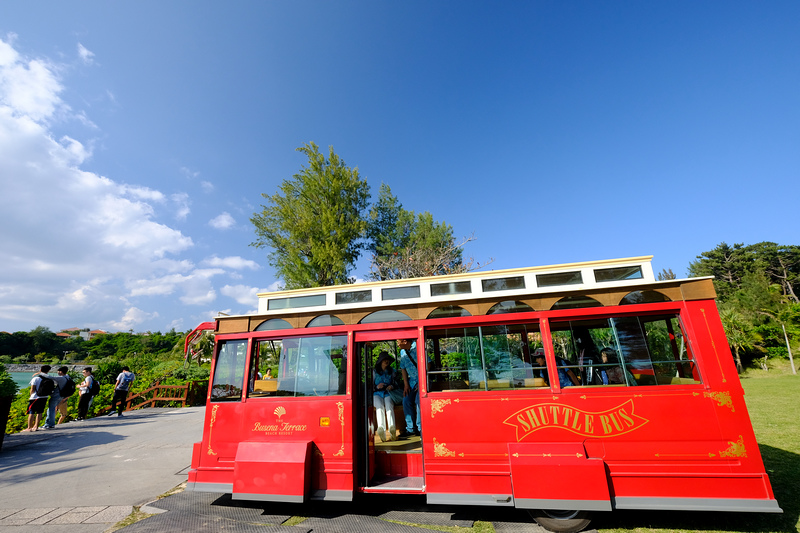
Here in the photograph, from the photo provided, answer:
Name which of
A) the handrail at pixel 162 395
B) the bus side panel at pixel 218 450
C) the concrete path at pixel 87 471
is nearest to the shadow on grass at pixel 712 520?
the bus side panel at pixel 218 450

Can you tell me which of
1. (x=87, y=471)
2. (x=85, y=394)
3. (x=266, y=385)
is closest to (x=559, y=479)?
(x=266, y=385)

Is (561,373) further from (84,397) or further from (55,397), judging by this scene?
(84,397)

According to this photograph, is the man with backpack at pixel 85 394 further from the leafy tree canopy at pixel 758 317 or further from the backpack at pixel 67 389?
the leafy tree canopy at pixel 758 317

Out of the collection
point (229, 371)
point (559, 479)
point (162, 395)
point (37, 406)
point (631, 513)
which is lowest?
point (631, 513)

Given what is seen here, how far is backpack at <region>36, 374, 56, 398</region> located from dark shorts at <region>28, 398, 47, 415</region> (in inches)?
10.9

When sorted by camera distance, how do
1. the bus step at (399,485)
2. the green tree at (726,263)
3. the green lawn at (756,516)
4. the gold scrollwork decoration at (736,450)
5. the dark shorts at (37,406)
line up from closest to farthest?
the gold scrollwork decoration at (736,450) → the green lawn at (756,516) → the bus step at (399,485) → the dark shorts at (37,406) → the green tree at (726,263)

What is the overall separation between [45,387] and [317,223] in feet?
45.1

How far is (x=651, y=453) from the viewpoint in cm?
387

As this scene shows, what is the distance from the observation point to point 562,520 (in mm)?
3914

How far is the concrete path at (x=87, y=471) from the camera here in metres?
4.50

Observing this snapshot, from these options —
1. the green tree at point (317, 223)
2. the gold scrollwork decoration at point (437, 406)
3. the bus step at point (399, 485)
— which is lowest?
the bus step at point (399, 485)

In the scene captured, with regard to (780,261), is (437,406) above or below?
below

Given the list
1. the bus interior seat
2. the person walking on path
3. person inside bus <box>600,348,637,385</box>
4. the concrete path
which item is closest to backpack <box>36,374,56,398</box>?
the concrete path

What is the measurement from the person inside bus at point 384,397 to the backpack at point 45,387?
31.9ft
